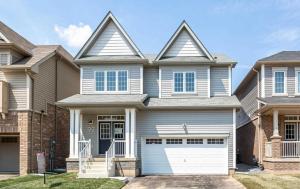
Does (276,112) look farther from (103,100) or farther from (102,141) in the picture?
(102,141)

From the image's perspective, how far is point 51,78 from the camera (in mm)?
25891

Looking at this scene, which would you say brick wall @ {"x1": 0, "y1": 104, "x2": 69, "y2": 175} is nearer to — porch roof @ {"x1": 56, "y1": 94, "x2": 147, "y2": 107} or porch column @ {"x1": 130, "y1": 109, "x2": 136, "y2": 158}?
porch roof @ {"x1": 56, "y1": 94, "x2": 147, "y2": 107}

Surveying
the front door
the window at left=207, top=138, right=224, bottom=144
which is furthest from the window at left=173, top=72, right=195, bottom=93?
the front door

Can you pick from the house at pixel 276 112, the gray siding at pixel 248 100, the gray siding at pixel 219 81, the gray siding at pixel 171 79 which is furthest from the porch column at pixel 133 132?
the gray siding at pixel 248 100

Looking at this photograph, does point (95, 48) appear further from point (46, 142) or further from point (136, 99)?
point (46, 142)

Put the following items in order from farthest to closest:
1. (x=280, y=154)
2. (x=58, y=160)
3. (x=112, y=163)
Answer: (x=58, y=160) < (x=280, y=154) < (x=112, y=163)

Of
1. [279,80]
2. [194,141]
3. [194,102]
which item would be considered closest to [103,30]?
[194,102]

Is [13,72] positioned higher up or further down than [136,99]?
higher up

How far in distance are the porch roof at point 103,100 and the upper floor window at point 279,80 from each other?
784cm

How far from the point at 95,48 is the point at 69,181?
9228 millimetres

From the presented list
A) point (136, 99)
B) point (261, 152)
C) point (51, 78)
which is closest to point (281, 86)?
point (261, 152)

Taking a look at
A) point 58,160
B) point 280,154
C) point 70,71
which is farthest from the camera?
point 70,71

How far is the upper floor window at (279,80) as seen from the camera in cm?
2522

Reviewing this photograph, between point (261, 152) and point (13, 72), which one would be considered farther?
point (261, 152)
